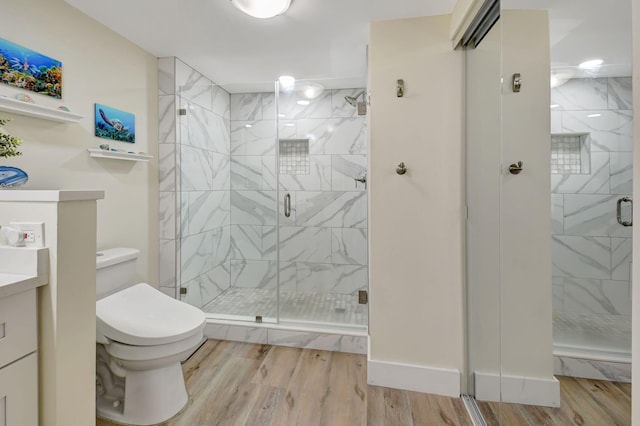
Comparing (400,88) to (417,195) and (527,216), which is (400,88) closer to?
(417,195)

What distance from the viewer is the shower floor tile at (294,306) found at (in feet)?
8.57

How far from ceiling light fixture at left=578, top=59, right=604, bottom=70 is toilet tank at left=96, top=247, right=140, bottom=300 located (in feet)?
7.53

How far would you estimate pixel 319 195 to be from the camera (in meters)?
2.88

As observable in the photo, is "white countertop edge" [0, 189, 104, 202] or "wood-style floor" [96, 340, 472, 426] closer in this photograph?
"white countertop edge" [0, 189, 104, 202]

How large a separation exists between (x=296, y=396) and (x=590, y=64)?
6.56 feet

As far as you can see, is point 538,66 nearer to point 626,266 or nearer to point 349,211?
point 626,266

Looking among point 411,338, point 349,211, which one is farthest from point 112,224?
point 411,338

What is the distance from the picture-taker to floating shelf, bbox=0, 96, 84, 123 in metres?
1.45

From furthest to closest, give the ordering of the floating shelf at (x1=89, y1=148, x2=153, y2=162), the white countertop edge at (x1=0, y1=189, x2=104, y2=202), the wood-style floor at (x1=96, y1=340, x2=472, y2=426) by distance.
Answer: the floating shelf at (x1=89, y1=148, x2=153, y2=162) < the wood-style floor at (x1=96, y1=340, x2=472, y2=426) < the white countertop edge at (x1=0, y1=189, x2=104, y2=202)

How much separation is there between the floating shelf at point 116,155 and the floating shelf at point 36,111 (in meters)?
0.21

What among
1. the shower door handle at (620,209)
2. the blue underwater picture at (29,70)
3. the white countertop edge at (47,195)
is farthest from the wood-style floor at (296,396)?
the blue underwater picture at (29,70)

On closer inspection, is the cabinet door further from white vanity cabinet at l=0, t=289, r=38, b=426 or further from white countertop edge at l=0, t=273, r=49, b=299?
white countertop edge at l=0, t=273, r=49, b=299

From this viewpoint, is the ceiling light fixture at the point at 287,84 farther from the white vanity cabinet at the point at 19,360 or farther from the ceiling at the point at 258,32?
the white vanity cabinet at the point at 19,360

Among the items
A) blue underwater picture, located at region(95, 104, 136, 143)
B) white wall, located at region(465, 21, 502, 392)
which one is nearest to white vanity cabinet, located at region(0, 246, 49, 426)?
blue underwater picture, located at region(95, 104, 136, 143)
